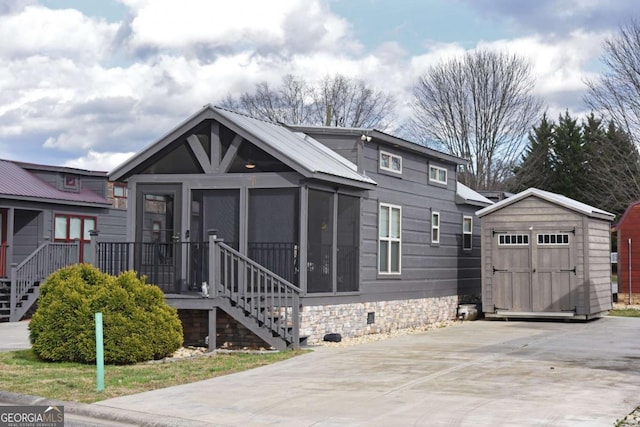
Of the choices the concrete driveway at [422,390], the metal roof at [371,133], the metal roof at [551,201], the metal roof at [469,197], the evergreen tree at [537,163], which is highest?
the evergreen tree at [537,163]

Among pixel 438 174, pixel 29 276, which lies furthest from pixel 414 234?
pixel 29 276

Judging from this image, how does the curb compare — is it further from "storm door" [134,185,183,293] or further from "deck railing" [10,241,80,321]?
"deck railing" [10,241,80,321]

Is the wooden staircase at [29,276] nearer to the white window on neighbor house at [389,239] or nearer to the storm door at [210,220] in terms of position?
the storm door at [210,220]

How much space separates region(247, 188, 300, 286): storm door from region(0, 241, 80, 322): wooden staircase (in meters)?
7.51

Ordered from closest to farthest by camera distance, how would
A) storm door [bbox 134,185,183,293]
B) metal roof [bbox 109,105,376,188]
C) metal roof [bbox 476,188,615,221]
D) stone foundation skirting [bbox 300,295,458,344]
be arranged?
1. metal roof [bbox 109,105,376,188]
2. storm door [bbox 134,185,183,293]
3. stone foundation skirting [bbox 300,295,458,344]
4. metal roof [bbox 476,188,615,221]

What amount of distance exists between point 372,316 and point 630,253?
39.8 feet

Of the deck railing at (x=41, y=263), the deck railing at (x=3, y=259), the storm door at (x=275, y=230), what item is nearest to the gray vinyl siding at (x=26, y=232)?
the deck railing at (x=3, y=259)

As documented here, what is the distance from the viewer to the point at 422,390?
10266 mm

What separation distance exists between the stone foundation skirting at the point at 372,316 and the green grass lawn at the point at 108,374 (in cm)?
181

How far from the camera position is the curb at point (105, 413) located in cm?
839

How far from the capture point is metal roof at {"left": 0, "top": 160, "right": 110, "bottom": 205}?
24.8 meters

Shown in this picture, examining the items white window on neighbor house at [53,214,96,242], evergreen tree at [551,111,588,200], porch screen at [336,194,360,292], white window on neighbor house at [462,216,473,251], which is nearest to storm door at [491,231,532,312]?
white window on neighbor house at [462,216,473,251]

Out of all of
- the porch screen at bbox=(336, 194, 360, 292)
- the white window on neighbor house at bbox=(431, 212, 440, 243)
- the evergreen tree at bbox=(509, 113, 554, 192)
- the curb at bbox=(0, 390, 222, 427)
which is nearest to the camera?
the curb at bbox=(0, 390, 222, 427)

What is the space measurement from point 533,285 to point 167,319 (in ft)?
35.6
